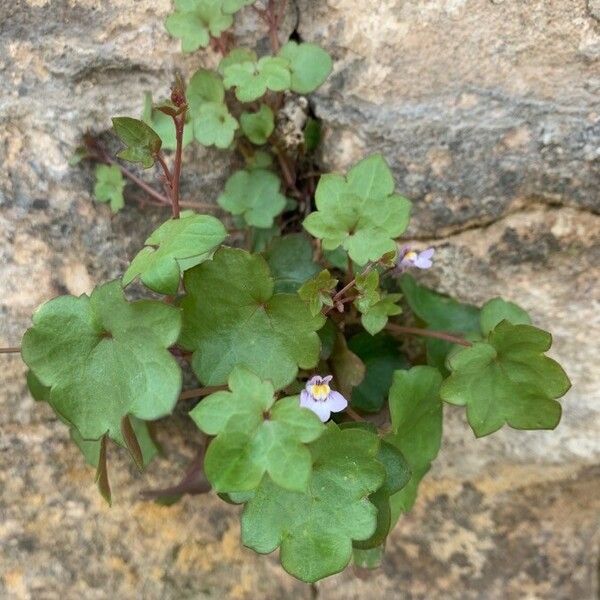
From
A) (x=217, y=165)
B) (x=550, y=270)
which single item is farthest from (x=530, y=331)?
(x=217, y=165)

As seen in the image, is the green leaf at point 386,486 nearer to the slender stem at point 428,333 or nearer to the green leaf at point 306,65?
the slender stem at point 428,333

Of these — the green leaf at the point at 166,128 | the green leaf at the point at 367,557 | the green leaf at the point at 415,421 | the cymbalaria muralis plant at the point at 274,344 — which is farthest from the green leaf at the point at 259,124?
the green leaf at the point at 367,557

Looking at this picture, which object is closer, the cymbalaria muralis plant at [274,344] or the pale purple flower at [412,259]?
the cymbalaria muralis plant at [274,344]

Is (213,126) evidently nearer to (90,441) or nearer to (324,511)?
(90,441)

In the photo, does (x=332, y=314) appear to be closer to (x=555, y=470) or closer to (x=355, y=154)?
(x=355, y=154)

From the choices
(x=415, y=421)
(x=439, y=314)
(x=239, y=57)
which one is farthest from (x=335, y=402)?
(x=239, y=57)
